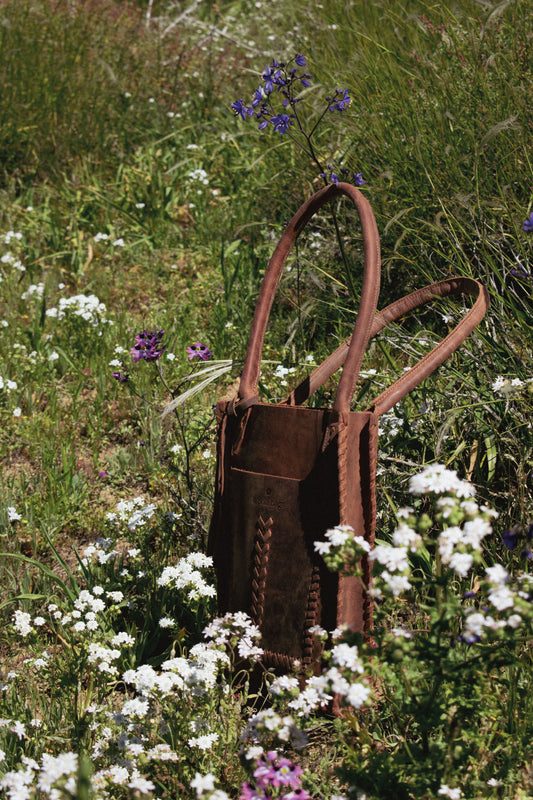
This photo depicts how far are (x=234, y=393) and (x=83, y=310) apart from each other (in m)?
0.92

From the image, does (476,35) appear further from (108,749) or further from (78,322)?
(108,749)

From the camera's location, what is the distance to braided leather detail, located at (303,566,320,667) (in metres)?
1.66

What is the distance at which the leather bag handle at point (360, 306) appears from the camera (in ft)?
5.34

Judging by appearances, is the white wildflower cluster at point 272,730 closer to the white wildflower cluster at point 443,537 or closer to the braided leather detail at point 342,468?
the white wildflower cluster at point 443,537

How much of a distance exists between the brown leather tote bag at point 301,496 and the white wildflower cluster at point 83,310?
6.01 ft

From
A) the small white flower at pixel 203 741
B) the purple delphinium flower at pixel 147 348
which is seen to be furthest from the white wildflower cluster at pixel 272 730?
the purple delphinium flower at pixel 147 348

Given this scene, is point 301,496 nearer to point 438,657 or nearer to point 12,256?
point 438,657

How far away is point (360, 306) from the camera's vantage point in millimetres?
1652

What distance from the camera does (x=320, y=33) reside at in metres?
4.84

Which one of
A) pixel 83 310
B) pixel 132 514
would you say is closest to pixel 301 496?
pixel 132 514

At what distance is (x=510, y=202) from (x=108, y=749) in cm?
229

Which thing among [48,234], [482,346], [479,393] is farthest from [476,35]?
[48,234]

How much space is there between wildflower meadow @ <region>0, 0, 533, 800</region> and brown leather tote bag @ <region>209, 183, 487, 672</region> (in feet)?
0.30

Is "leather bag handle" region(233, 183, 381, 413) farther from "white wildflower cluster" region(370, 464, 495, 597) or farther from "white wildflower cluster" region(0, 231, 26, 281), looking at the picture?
"white wildflower cluster" region(0, 231, 26, 281)
